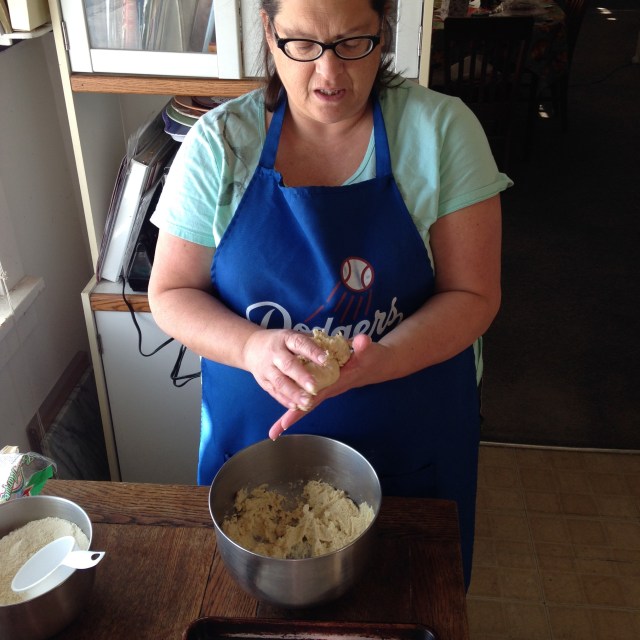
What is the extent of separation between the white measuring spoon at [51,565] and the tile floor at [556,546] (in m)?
1.35

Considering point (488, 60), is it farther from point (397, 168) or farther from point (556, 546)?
point (397, 168)

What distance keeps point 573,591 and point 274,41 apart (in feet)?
5.56

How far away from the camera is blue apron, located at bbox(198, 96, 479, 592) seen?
1155mm

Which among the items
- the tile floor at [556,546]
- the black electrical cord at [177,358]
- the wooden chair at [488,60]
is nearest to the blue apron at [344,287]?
the black electrical cord at [177,358]

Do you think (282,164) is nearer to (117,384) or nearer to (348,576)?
(348,576)

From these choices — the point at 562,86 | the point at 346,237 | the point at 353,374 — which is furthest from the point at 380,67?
the point at 562,86

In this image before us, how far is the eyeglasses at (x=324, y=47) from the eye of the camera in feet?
3.44

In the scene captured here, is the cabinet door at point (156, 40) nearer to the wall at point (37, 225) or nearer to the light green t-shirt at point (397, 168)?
the wall at point (37, 225)

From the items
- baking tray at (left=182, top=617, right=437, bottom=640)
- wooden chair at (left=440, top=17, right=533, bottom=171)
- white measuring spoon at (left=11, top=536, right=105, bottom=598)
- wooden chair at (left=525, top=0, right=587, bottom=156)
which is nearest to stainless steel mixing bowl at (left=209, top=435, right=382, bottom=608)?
baking tray at (left=182, top=617, right=437, bottom=640)

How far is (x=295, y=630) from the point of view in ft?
2.75

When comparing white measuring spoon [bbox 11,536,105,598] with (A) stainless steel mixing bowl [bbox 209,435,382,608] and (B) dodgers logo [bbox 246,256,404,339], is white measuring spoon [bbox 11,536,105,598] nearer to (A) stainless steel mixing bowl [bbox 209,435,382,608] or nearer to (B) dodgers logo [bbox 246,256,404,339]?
(A) stainless steel mixing bowl [bbox 209,435,382,608]

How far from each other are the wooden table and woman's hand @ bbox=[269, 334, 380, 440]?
0.19m

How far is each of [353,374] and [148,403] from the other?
44.7 inches

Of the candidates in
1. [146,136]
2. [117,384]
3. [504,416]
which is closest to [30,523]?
[117,384]
